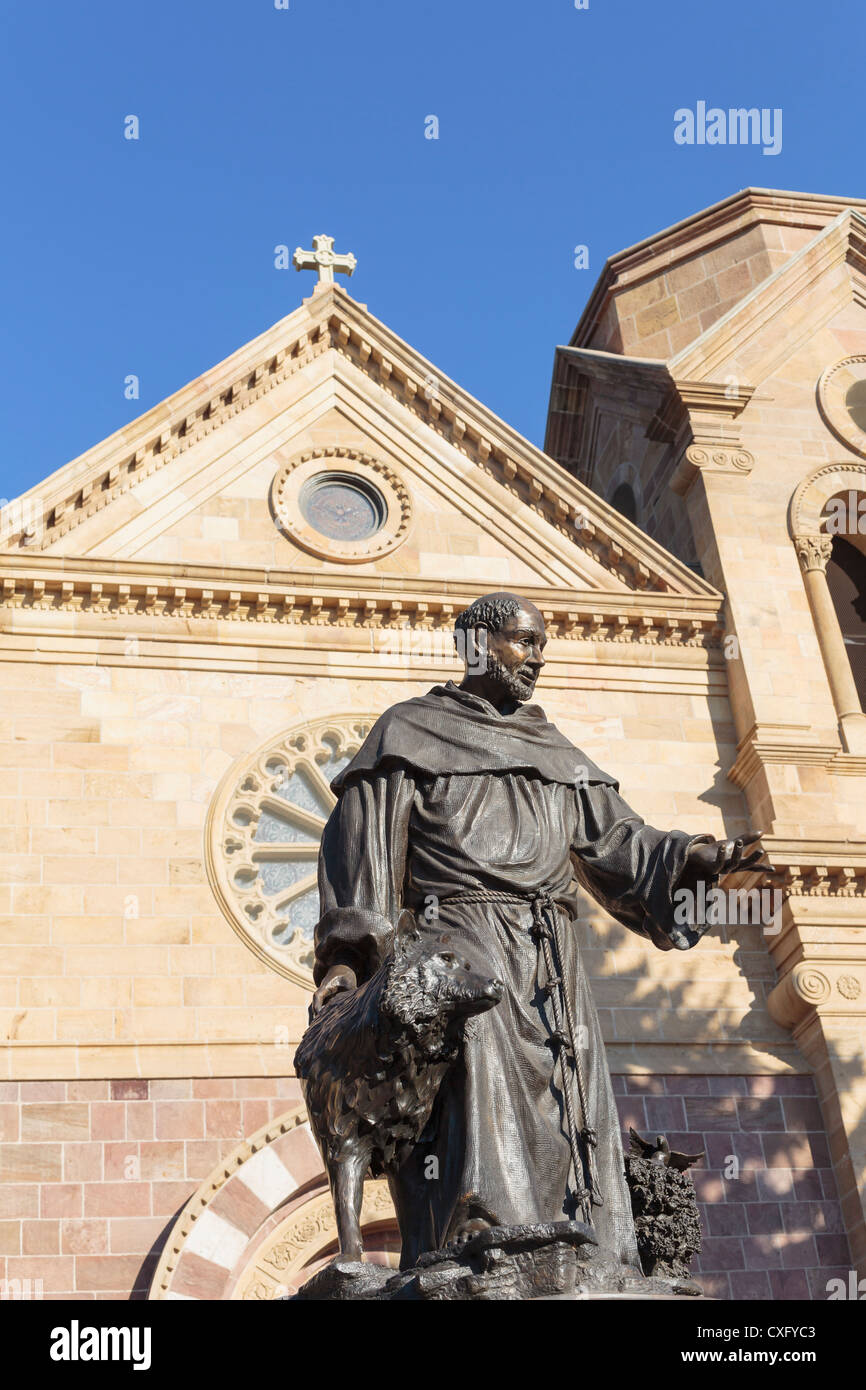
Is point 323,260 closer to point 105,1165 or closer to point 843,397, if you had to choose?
point 843,397

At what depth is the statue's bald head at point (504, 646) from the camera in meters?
6.41

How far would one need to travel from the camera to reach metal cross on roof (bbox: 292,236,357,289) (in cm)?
1984

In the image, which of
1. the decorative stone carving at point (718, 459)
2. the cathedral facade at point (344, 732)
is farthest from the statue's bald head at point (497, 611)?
the decorative stone carving at point (718, 459)

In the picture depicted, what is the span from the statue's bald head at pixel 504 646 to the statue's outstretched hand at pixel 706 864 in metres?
0.93

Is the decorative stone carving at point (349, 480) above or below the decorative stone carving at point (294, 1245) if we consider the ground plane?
above

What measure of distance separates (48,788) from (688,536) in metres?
7.53

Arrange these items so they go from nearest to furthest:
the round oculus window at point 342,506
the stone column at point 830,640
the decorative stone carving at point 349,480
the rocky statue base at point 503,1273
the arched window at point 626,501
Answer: the rocky statue base at point 503,1273 → the stone column at point 830,640 → the decorative stone carving at point 349,480 → the round oculus window at point 342,506 → the arched window at point 626,501

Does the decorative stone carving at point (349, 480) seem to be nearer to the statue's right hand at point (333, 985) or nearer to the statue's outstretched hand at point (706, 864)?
the statue's outstretched hand at point (706, 864)

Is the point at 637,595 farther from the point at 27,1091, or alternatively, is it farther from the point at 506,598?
the point at 506,598

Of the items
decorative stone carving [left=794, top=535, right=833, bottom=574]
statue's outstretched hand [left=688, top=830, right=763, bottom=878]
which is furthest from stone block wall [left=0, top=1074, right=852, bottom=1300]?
statue's outstretched hand [left=688, top=830, right=763, bottom=878]

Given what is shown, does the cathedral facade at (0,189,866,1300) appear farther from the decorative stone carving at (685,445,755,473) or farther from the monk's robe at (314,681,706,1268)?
the monk's robe at (314,681,706,1268)

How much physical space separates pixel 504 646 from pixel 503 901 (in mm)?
1075

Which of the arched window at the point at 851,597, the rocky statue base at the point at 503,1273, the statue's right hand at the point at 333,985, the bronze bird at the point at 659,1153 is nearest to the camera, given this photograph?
the rocky statue base at the point at 503,1273

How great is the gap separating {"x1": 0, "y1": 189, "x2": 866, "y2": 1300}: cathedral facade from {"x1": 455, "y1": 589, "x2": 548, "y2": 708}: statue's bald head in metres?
7.75
